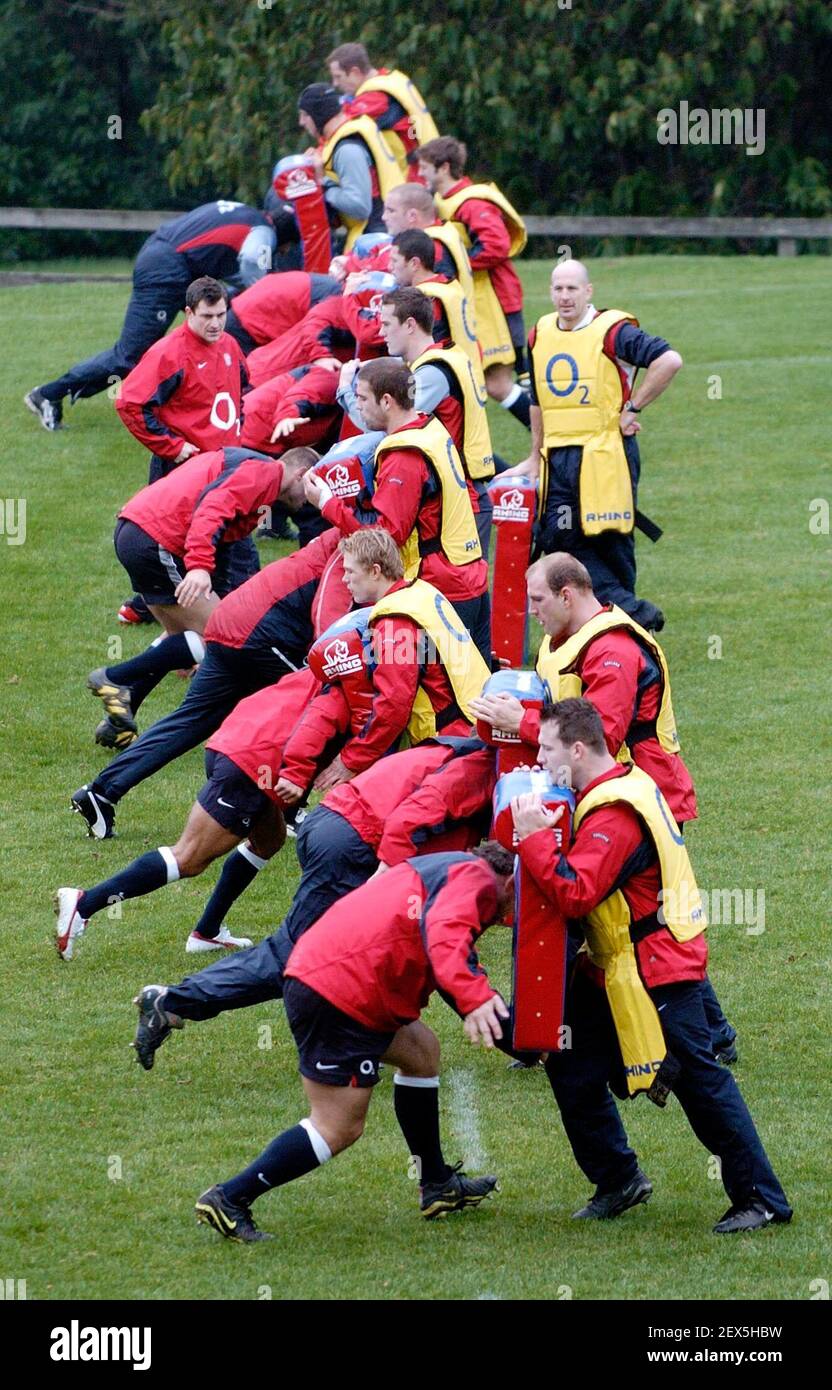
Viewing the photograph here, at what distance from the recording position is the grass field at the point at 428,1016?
5.75m

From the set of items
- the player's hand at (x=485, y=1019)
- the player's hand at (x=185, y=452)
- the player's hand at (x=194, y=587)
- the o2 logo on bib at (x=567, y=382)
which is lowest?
the player's hand at (x=485, y=1019)

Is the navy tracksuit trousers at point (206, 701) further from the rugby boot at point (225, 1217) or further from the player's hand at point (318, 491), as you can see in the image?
the rugby boot at point (225, 1217)

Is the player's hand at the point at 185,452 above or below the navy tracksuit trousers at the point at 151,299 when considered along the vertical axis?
below

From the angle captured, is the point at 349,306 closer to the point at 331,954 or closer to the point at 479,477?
the point at 479,477

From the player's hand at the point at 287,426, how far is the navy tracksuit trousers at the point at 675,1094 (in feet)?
16.1

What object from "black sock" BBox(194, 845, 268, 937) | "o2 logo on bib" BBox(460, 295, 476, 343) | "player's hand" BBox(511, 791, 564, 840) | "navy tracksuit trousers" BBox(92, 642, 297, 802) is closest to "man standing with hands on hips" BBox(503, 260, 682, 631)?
"o2 logo on bib" BBox(460, 295, 476, 343)

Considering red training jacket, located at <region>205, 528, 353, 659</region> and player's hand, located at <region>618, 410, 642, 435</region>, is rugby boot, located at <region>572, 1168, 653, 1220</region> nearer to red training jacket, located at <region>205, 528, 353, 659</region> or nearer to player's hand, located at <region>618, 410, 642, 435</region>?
red training jacket, located at <region>205, 528, 353, 659</region>

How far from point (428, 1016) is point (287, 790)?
111 centimetres

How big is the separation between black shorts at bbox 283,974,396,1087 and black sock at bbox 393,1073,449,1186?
0.30 meters

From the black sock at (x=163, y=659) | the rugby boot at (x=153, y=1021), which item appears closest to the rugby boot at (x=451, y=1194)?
the rugby boot at (x=153, y=1021)

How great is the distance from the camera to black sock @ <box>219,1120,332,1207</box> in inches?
225

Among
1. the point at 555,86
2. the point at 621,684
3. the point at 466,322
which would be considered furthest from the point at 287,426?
the point at 555,86

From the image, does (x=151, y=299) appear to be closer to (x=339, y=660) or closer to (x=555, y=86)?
(x=339, y=660)

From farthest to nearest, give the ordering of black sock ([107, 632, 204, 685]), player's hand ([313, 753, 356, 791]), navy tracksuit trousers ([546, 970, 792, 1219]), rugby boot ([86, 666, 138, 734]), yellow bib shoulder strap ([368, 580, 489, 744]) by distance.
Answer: rugby boot ([86, 666, 138, 734]), black sock ([107, 632, 204, 685]), player's hand ([313, 753, 356, 791]), yellow bib shoulder strap ([368, 580, 489, 744]), navy tracksuit trousers ([546, 970, 792, 1219])
